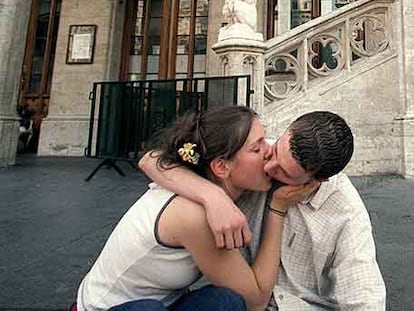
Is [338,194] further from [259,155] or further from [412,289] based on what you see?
[412,289]

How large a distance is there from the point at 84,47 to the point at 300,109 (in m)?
6.35

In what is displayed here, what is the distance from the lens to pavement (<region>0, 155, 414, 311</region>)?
1.81 metres

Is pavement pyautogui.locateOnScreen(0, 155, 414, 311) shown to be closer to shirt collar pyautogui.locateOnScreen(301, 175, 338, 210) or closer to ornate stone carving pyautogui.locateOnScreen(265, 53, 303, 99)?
shirt collar pyautogui.locateOnScreen(301, 175, 338, 210)

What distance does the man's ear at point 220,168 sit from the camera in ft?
3.34

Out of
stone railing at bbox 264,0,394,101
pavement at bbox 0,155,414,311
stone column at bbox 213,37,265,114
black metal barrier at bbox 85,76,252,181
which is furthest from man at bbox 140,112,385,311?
stone railing at bbox 264,0,394,101

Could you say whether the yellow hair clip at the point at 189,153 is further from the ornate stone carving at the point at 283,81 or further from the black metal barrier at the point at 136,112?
the ornate stone carving at the point at 283,81

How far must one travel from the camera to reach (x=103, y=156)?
541cm

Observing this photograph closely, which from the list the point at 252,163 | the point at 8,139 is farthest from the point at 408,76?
the point at 8,139

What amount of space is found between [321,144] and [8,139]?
260 inches

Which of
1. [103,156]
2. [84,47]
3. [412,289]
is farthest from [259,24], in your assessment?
[412,289]

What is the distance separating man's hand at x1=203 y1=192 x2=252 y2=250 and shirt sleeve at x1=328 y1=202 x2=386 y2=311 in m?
0.25

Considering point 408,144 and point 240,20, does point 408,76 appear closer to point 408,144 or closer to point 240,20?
Answer: point 408,144

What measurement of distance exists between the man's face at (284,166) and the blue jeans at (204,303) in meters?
0.31

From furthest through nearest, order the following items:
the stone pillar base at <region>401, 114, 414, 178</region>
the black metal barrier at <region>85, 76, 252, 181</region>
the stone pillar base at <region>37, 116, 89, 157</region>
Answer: the stone pillar base at <region>37, 116, 89, 157</region>
the black metal barrier at <region>85, 76, 252, 181</region>
the stone pillar base at <region>401, 114, 414, 178</region>
